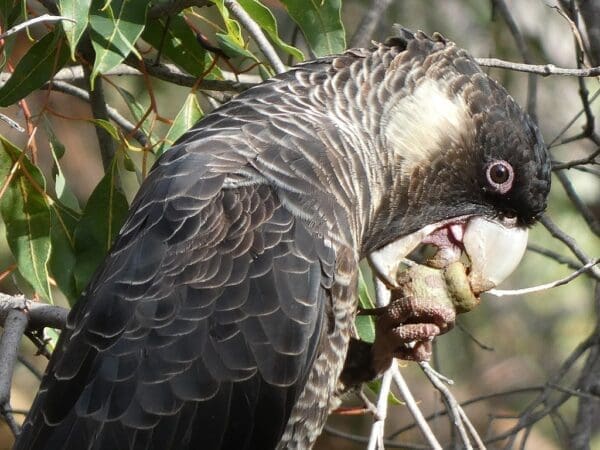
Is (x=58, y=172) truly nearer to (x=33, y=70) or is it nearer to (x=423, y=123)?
(x=33, y=70)

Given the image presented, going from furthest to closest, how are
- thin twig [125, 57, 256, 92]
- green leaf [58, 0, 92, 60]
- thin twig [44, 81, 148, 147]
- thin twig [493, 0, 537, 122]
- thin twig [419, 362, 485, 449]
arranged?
thin twig [493, 0, 537, 122] < thin twig [44, 81, 148, 147] < thin twig [125, 57, 256, 92] < thin twig [419, 362, 485, 449] < green leaf [58, 0, 92, 60]

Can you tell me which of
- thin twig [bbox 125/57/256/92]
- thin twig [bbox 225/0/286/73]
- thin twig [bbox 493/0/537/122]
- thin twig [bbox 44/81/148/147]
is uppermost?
thin twig [bbox 493/0/537/122]

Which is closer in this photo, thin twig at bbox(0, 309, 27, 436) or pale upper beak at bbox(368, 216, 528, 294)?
thin twig at bbox(0, 309, 27, 436)

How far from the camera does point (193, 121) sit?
334 centimetres

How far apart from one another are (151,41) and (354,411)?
1.33m

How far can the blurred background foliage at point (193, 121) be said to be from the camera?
10.3ft

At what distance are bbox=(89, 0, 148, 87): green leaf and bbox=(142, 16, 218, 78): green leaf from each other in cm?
47

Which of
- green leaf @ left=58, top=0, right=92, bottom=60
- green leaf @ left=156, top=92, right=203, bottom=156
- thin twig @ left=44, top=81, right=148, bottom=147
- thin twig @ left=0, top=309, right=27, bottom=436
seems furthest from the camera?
thin twig @ left=44, top=81, right=148, bottom=147

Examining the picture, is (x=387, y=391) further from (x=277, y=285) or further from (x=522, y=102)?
(x=522, y=102)

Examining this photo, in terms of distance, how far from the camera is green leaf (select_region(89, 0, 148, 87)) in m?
2.86

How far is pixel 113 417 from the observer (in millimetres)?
2596

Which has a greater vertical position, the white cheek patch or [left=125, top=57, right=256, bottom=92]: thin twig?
the white cheek patch

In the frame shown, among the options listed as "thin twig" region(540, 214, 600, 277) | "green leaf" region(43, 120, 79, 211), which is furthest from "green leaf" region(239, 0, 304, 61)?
"thin twig" region(540, 214, 600, 277)

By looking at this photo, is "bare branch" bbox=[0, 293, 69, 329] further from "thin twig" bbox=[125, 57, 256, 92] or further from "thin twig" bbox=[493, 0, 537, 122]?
A: "thin twig" bbox=[493, 0, 537, 122]
